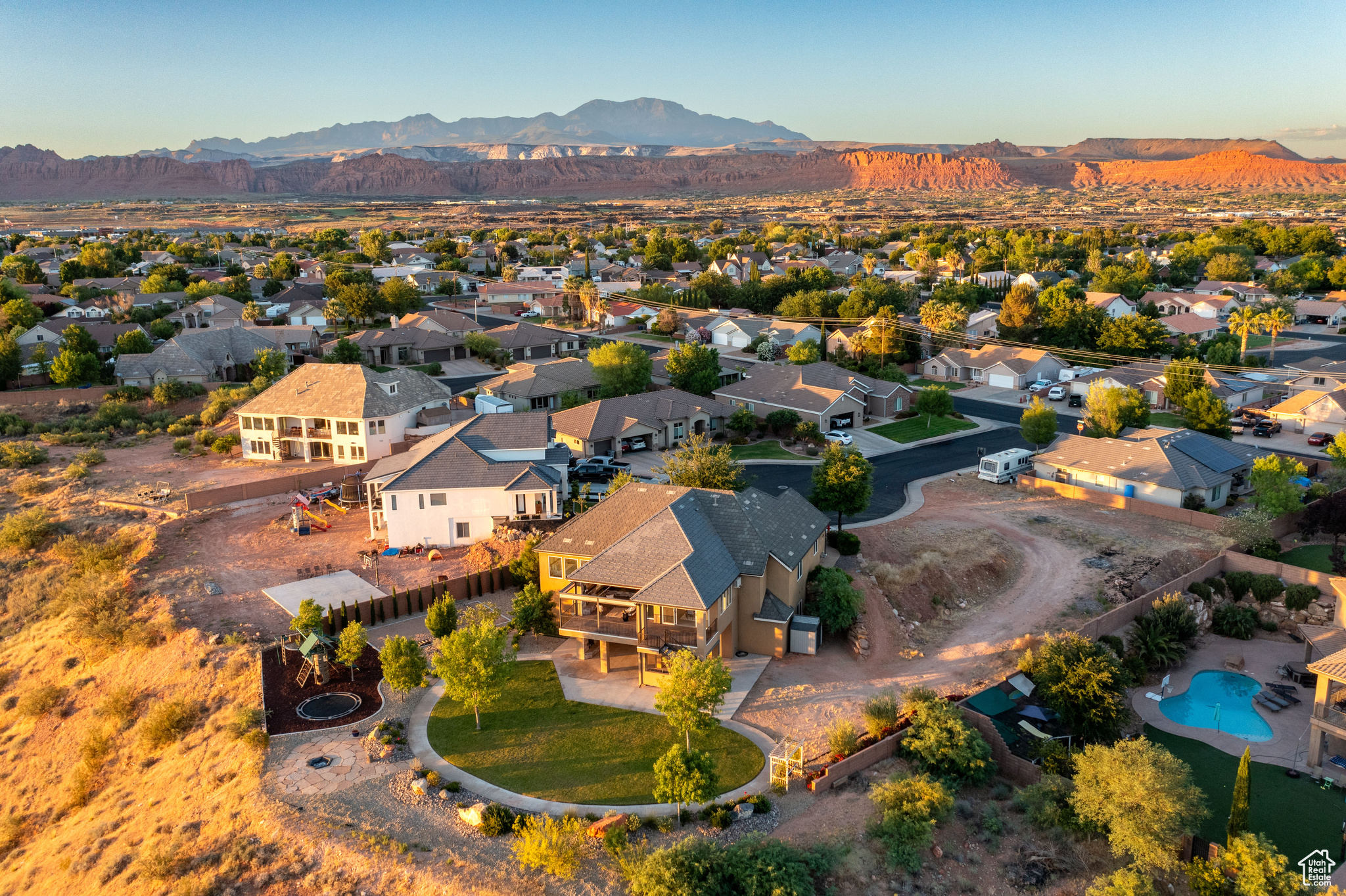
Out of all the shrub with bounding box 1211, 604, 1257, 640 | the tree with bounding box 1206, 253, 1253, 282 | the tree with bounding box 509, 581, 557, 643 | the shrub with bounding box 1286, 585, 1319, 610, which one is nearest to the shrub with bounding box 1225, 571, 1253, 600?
the shrub with bounding box 1211, 604, 1257, 640

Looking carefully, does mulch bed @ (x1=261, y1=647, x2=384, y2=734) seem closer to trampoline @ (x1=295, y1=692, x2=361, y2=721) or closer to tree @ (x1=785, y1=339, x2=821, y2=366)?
trampoline @ (x1=295, y1=692, x2=361, y2=721)

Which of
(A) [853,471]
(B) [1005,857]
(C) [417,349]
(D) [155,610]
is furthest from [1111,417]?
(C) [417,349]

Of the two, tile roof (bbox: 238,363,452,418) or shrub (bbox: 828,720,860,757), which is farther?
tile roof (bbox: 238,363,452,418)

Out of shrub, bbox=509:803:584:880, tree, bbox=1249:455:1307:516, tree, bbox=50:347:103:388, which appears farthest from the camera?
tree, bbox=50:347:103:388

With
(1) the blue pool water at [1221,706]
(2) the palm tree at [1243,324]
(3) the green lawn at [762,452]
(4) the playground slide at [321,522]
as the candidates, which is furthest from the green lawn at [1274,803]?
(2) the palm tree at [1243,324]

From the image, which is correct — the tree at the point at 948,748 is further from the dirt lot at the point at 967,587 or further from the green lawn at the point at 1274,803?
the green lawn at the point at 1274,803
